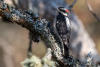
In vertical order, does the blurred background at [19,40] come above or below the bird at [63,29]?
above

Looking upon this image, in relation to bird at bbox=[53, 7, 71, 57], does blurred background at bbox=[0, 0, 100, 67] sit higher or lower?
higher

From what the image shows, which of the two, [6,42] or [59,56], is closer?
[59,56]

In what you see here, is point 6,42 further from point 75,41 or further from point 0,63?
point 75,41

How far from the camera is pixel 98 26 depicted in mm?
8562

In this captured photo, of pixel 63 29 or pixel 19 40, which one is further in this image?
pixel 19 40

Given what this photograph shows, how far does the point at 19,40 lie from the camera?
26.1ft

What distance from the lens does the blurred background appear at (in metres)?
7.26

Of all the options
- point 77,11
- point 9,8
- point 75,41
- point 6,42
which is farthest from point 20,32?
point 9,8

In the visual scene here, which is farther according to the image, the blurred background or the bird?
the blurred background

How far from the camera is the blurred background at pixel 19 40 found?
7258mm

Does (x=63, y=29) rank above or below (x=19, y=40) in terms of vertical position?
below

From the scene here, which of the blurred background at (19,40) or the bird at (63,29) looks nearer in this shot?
the bird at (63,29)

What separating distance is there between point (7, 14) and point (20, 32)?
15.3 feet

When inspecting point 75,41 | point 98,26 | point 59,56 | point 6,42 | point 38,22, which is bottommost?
point 59,56
